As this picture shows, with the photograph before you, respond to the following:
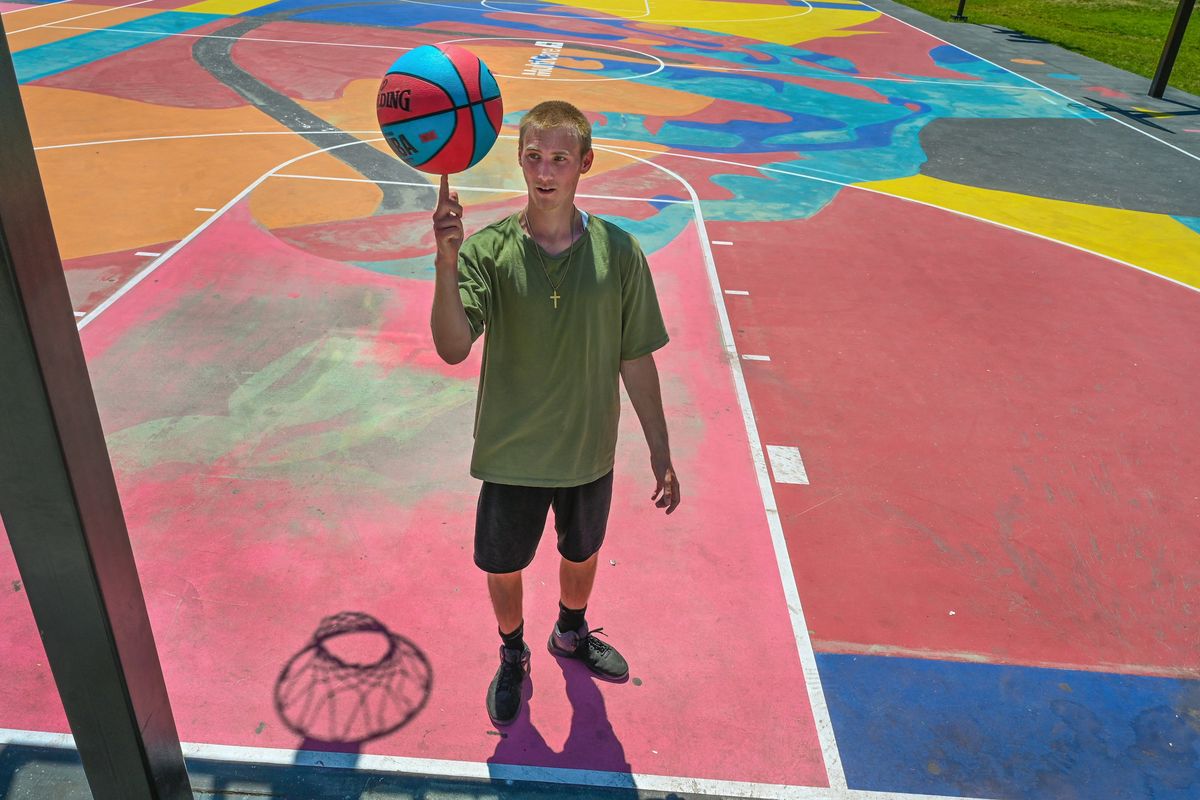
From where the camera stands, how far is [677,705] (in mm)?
4172

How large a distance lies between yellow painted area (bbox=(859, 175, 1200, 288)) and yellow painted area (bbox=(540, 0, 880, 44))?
464 inches

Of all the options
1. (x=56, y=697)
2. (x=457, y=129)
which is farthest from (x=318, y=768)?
(x=457, y=129)

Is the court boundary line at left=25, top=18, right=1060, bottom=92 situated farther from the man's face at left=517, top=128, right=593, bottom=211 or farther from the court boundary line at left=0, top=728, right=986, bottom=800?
the court boundary line at left=0, top=728, right=986, bottom=800

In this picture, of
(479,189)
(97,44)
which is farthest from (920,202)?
(97,44)

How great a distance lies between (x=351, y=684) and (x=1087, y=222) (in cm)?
1088

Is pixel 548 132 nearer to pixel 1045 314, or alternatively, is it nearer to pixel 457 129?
pixel 457 129

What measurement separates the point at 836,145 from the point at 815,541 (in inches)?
403

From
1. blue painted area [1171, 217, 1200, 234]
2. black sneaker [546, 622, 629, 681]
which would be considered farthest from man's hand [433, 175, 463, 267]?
blue painted area [1171, 217, 1200, 234]

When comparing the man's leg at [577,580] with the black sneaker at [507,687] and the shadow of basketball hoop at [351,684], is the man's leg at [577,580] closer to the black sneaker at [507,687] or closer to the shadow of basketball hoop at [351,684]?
the black sneaker at [507,687]

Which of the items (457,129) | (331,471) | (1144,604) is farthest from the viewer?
(331,471)

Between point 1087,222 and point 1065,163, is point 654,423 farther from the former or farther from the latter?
point 1065,163

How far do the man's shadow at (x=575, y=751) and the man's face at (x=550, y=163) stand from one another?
7.79ft

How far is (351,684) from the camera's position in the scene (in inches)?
163

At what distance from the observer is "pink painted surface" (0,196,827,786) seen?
13.2 ft
